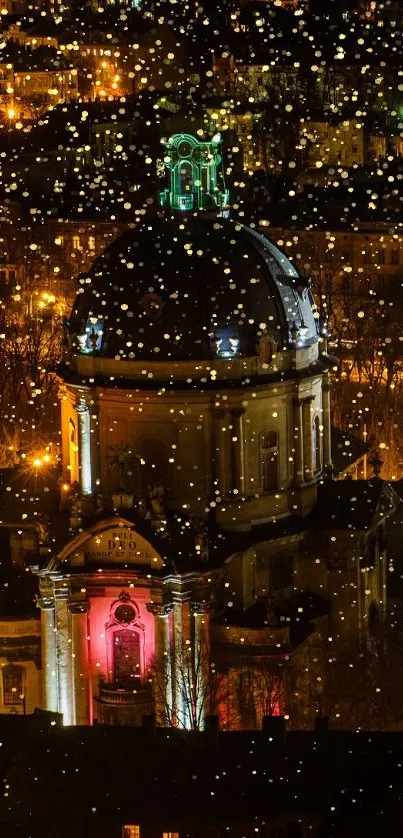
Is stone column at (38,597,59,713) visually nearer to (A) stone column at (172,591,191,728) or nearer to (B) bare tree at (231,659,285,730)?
(A) stone column at (172,591,191,728)

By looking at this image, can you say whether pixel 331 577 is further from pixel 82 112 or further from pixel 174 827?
pixel 82 112

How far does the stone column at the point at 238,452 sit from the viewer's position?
94.6 metres

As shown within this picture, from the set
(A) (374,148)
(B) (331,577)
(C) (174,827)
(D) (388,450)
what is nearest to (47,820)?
(C) (174,827)

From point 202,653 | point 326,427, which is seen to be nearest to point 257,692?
point 202,653

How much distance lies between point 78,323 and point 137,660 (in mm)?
11966

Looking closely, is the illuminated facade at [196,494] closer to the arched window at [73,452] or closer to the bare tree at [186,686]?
the bare tree at [186,686]

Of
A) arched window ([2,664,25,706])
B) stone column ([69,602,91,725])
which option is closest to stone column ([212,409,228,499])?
stone column ([69,602,91,725])

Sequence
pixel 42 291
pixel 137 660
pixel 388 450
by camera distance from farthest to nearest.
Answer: pixel 42 291, pixel 388 450, pixel 137 660

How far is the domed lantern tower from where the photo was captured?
9156 cm

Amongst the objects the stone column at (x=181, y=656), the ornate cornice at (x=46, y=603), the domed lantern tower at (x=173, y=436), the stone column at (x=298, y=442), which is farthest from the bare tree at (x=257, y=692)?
the stone column at (x=298, y=442)

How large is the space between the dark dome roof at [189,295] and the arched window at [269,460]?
116 inches

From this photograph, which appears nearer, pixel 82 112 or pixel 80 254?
pixel 80 254

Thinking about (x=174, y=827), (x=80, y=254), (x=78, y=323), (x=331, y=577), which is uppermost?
(x=80, y=254)

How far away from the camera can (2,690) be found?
9394 cm
